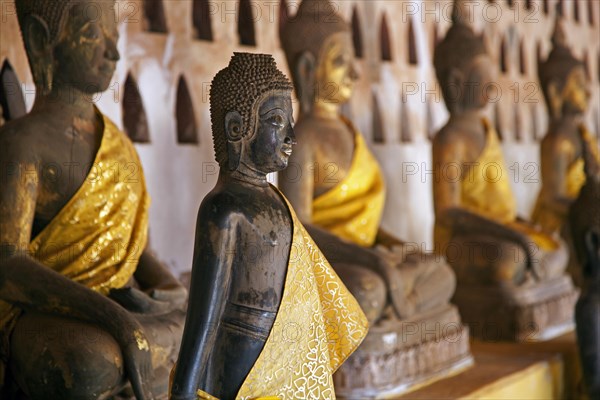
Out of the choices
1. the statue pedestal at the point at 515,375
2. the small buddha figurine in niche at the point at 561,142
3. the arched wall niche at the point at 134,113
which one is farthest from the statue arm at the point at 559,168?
the arched wall niche at the point at 134,113

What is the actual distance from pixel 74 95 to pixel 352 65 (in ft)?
4.64

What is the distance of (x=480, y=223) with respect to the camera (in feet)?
15.3

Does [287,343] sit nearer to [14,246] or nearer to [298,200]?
[14,246]

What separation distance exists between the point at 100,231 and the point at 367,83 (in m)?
2.71

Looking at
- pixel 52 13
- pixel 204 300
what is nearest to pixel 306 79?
pixel 52 13

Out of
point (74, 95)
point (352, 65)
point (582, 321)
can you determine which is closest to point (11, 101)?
point (74, 95)

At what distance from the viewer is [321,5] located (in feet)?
13.5

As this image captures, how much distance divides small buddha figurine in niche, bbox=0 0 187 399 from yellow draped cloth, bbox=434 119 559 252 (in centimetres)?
204

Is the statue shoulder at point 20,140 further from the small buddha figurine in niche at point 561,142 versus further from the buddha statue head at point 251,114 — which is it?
the small buddha figurine in niche at point 561,142

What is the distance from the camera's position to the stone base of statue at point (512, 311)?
15.1 feet

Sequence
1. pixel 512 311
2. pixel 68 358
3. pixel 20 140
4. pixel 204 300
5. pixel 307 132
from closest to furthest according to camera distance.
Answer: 1. pixel 204 300
2. pixel 68 358
3. pixel 20 140
4. pixel 307 132
5. pixel 512 311

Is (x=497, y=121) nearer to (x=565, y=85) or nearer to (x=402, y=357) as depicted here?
(x=565, y=85)

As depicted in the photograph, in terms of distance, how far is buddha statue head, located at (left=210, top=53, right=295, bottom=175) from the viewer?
2.29 metres

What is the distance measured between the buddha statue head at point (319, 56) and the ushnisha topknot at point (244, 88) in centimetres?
177
